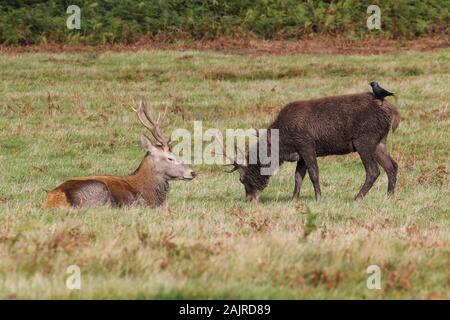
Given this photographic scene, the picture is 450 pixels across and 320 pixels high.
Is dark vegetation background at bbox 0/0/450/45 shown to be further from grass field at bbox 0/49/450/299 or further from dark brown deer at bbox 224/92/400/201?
dark brown deer at bbox 224/92/400/201

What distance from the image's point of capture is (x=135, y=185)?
1390cm

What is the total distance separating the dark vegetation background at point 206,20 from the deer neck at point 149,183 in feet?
70.3

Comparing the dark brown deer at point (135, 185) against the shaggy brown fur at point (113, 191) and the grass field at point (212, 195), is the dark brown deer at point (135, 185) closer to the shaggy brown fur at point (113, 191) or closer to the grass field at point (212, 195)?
the shaggy brown fur at point (113, 191)

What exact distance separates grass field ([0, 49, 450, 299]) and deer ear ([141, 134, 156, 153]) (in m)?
1.28

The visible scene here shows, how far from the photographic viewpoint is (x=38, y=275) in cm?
754

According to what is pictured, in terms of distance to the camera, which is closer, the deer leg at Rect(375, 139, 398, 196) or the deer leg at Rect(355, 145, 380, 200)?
the deer leg at Rect(355, 145, 380, 200)

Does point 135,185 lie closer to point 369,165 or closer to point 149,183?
point 149,183

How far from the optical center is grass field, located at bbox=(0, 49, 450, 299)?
7.75m

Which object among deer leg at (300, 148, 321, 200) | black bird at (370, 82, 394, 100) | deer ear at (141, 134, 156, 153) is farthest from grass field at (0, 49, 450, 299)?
black bird at (370, 82, 394, 100)

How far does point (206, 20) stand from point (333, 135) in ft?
72.5

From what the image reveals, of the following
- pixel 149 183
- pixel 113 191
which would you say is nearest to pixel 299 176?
pixel 149 183

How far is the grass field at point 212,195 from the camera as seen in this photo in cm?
775

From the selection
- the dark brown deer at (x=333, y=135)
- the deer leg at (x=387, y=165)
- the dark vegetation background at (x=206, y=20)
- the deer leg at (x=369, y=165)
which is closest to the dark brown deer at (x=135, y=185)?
the dark brown deer at (x=333, y=135)

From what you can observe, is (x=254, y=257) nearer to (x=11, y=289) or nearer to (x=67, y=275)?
(x=67, y=275)
